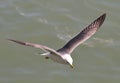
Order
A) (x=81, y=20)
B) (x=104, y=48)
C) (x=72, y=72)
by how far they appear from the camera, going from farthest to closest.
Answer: (x=81, y=20)
(x=104, y=48)
(x=72, y=72)

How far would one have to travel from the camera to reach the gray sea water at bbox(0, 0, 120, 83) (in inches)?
572

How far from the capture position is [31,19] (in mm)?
16516

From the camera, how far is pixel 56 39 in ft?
51.5

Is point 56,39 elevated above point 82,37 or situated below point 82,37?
below

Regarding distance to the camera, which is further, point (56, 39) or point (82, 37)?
point (56, 39)

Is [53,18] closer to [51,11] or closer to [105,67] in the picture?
[51,11]

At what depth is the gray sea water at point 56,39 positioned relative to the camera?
572 inches

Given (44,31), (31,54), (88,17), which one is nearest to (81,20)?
(88,17)

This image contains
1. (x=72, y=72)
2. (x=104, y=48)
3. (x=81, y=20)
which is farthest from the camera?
(x=81, y=20)

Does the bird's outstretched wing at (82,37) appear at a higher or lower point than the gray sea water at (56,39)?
higher

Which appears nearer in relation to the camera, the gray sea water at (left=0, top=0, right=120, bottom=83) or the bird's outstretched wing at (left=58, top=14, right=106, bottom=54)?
the bird's outstretched wing at (left=58, top=14, right=106, bottom=54)

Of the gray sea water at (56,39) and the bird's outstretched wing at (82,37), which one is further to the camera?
the gray sea water at (56,39)

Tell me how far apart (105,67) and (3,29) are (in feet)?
11.8

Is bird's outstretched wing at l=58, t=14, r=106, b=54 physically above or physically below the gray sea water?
above
